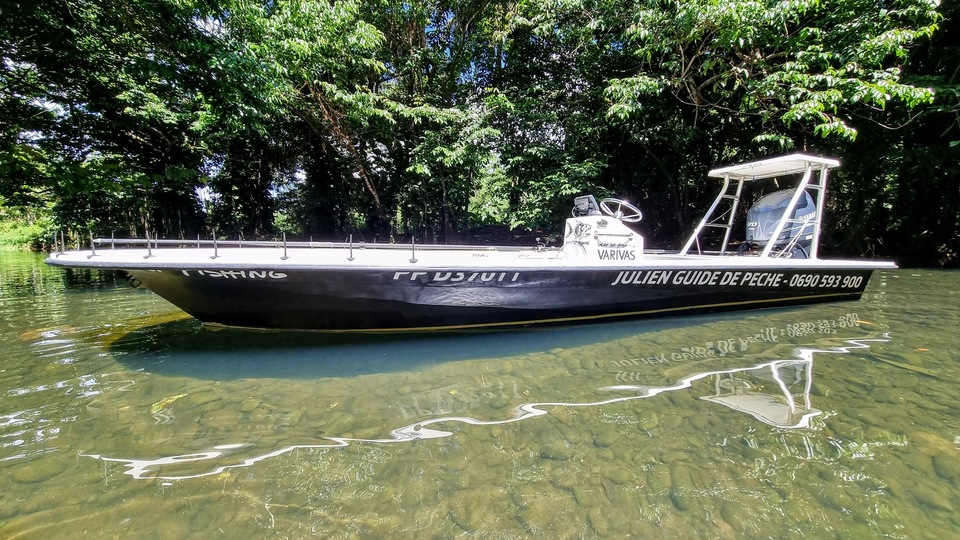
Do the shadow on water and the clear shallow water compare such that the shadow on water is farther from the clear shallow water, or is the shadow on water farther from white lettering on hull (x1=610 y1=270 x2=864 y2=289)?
white lettering on hull (x1=610 y1=270 x2=864 y2=289)

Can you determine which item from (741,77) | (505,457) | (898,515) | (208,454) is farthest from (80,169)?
(741,77)

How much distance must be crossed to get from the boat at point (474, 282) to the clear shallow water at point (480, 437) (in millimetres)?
376

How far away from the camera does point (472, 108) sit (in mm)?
12781

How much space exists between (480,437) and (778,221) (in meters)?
6.29

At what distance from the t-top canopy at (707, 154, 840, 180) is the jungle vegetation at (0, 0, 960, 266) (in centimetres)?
303

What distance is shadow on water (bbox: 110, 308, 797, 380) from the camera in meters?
3.23

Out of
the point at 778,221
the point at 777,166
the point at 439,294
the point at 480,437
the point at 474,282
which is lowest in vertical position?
the point at 480,437

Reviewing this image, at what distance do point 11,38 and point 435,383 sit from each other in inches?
384

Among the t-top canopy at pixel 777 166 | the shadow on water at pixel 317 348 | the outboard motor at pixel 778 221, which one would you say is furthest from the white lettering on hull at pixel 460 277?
the outboard motor at pixel 778 221

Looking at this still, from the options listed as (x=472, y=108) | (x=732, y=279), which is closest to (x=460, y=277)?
(x=732, y=279)

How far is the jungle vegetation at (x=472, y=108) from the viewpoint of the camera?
774 cm

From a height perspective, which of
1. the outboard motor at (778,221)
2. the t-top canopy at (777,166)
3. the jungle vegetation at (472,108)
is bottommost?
the outboard motor at (778,221)

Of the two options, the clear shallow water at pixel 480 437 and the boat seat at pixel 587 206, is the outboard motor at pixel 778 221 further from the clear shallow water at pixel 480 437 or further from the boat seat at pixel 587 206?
the boat seat at pixel 587 206

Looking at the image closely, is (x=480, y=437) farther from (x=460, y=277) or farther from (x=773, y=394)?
(x=773, y=394)
